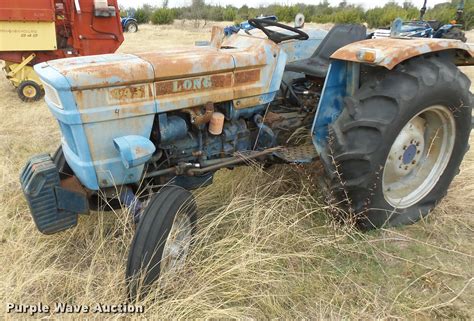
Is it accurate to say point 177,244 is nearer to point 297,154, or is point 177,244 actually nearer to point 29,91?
point 297,154

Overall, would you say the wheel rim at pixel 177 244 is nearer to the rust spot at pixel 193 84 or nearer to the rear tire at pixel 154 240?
the rear tire at pixel 154 240

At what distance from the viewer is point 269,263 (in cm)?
229

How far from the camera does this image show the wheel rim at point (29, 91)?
6332 mm

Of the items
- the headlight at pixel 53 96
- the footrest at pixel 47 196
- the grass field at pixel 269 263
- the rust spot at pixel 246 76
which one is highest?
the rust spot at pixel 246 76

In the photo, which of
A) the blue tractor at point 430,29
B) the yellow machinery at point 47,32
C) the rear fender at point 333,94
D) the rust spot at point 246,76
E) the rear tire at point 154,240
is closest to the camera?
the rear tire at point 154,240

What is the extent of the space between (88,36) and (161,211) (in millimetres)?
5344

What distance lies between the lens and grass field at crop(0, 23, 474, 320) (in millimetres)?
2062

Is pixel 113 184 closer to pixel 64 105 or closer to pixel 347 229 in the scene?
pixel 64 105

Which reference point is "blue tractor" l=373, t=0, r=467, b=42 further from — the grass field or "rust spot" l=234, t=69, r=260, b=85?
"rust spot" l=234, t=69, r=260, b=85

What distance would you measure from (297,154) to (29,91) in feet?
16.8

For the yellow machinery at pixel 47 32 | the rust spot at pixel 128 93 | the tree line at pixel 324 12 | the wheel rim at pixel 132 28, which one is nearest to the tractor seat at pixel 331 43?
the rust spot at pixel 128 93

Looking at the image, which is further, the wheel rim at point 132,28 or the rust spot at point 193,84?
the wheel rim at point 132,28

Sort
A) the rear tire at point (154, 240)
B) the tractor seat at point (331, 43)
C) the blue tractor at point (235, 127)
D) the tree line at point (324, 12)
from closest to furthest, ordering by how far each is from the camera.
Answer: the rear tire at point (154, 240) < the blue tractor at point (235, 127) < the tractor seat at point (331, 43) < the tree line at point (324, 12)

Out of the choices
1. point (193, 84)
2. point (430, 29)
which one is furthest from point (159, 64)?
point (430, 29)
